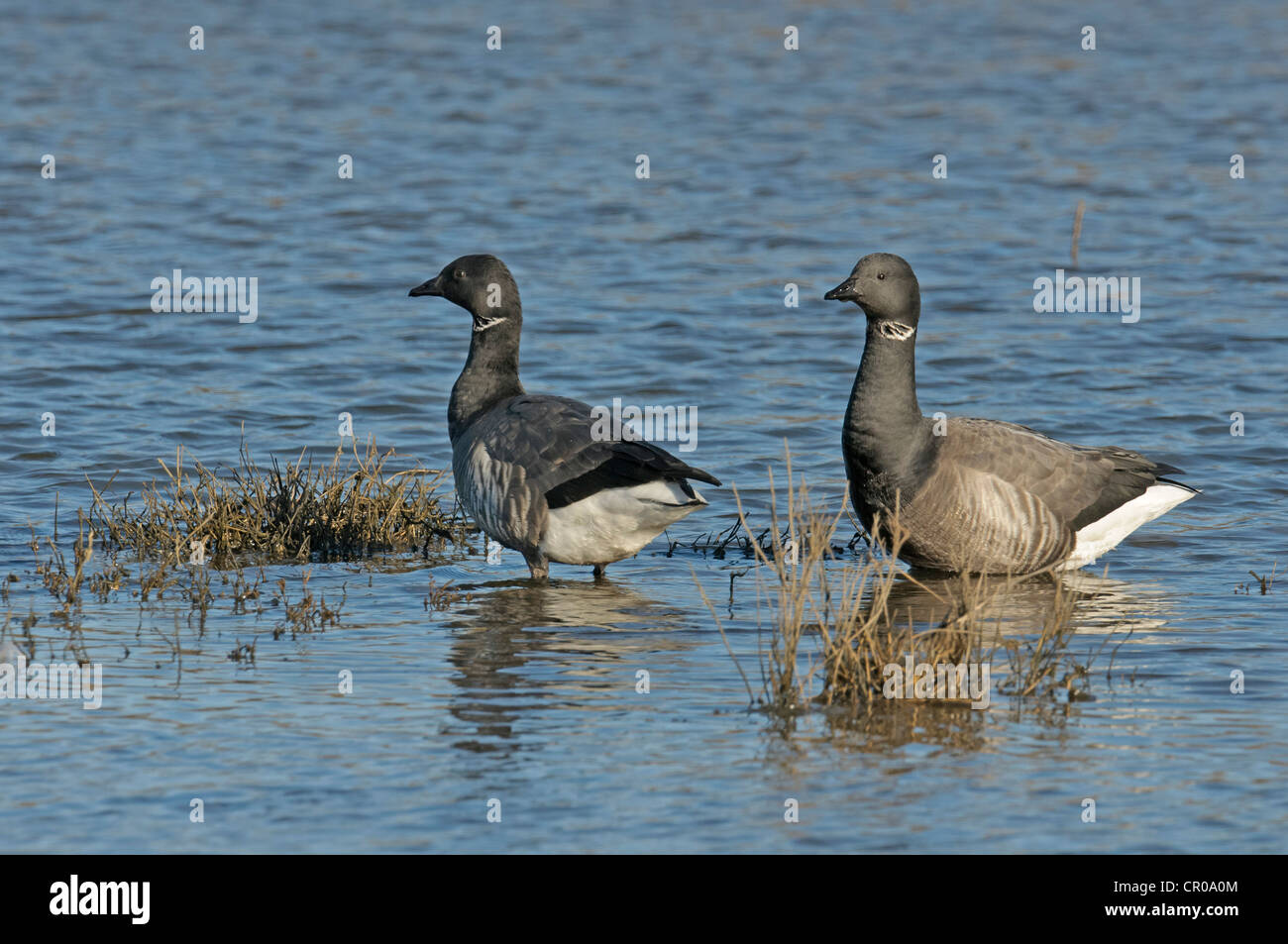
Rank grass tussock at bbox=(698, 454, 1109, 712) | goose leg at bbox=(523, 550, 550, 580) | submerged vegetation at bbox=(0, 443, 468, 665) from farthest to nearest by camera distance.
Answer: goose leg at bbox=(523, 550, 550, 580), submerged vegetation at bbox=(0, 443, 468, 665), grass tussock at bbox=(698, 454, 1109, 712)

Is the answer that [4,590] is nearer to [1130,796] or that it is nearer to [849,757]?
[849,757]

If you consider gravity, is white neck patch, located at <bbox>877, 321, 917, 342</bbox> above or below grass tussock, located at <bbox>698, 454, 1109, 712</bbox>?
above

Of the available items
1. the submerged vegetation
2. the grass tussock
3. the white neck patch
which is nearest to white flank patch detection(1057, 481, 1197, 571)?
the white neck patch

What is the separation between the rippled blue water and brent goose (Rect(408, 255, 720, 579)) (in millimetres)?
406

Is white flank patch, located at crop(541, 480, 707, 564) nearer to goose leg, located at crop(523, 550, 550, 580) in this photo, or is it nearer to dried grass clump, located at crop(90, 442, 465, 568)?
goose leg, located at crop(523, 550, 550, 580)

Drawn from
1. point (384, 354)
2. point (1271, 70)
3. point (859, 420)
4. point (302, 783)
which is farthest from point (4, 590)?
point (1271, 70)

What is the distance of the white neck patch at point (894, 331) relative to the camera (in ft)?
37.6

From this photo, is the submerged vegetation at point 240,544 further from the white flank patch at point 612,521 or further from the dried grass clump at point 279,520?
the white flank patch at point 612,521

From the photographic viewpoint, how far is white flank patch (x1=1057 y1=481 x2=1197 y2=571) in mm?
11594

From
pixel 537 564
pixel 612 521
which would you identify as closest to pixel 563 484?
pixel 612 521

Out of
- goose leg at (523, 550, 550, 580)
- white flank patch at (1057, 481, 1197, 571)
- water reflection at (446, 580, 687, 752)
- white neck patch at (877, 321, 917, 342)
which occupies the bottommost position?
water reflection at (446, 580, 687, 752)

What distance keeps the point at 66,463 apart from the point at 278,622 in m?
4.93

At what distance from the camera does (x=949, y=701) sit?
8.44 meters

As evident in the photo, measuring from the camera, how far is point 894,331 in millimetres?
11477
